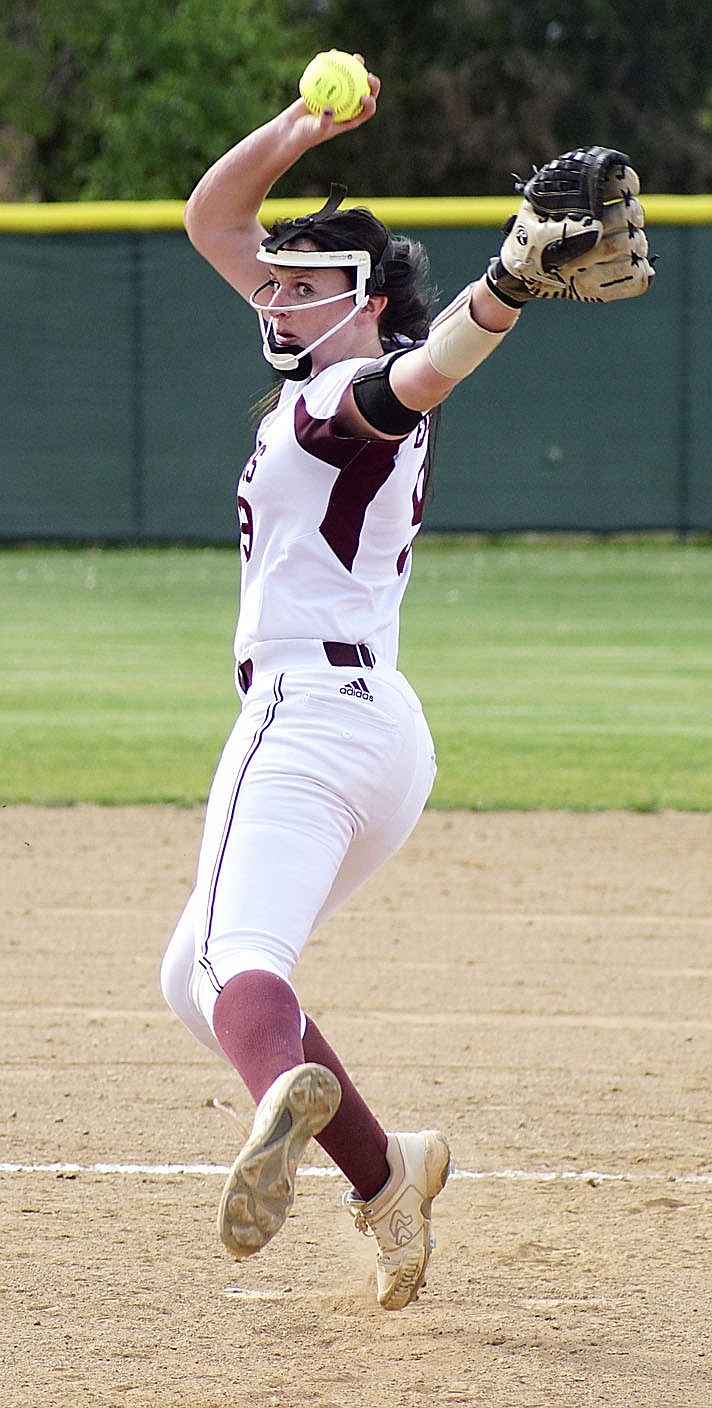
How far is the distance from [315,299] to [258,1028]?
119 cm

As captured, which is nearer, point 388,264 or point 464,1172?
point 388,264

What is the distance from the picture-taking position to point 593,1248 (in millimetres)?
3494

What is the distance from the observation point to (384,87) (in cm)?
2638

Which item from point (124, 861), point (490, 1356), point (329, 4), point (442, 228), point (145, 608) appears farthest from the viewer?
point (329, 4)

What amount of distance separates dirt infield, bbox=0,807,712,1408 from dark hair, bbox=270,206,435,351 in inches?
66.2

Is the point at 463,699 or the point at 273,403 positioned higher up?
the point at 273,403

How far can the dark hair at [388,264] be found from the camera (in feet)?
10.1

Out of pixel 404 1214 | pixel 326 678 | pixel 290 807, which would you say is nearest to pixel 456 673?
pixel 404 1214

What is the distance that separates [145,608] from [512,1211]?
9731mm

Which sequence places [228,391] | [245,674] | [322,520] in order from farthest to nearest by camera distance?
[228,391] < [245,674] < [322,520]

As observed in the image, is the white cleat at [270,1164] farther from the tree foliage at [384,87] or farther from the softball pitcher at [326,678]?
the tree foliage at [384,87]

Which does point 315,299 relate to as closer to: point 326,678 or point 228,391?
point 326,678

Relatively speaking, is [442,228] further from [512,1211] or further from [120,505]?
[512,1211]

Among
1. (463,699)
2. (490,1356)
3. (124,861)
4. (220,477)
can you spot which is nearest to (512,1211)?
(490,1356)
